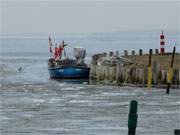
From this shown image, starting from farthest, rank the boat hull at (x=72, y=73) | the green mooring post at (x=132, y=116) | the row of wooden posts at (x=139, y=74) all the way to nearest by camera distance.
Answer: the boat hull at (x=72, y=73) → the row of wooden posts at (x=139, y=74) → the green mooring post at (x=132, y=116)

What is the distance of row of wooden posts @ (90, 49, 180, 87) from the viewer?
39.1 m

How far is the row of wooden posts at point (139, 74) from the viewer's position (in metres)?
39.1

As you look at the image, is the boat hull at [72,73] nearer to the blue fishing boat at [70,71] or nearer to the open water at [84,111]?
the blue fishing boat at [70,71]

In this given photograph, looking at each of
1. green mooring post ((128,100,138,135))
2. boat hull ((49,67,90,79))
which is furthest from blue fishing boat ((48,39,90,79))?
green mooring post ((128,100,138,135))

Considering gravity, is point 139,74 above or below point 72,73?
above

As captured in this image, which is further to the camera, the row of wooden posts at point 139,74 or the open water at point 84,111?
the row of wooden posts at point 139,74

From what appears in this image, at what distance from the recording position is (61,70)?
172ft

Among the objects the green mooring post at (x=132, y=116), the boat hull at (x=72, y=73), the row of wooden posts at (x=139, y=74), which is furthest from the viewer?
the boat hull at (x=72, y=73)

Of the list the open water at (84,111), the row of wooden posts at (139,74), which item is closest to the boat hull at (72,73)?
the row of wooden posts at (139,74)

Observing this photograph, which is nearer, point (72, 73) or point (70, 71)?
point (72, 73)

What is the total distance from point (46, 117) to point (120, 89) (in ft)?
44.4

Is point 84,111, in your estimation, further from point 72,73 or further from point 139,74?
point 72,73

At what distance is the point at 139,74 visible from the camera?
42.1 metres

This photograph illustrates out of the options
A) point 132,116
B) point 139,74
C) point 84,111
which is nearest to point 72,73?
point 139,74
